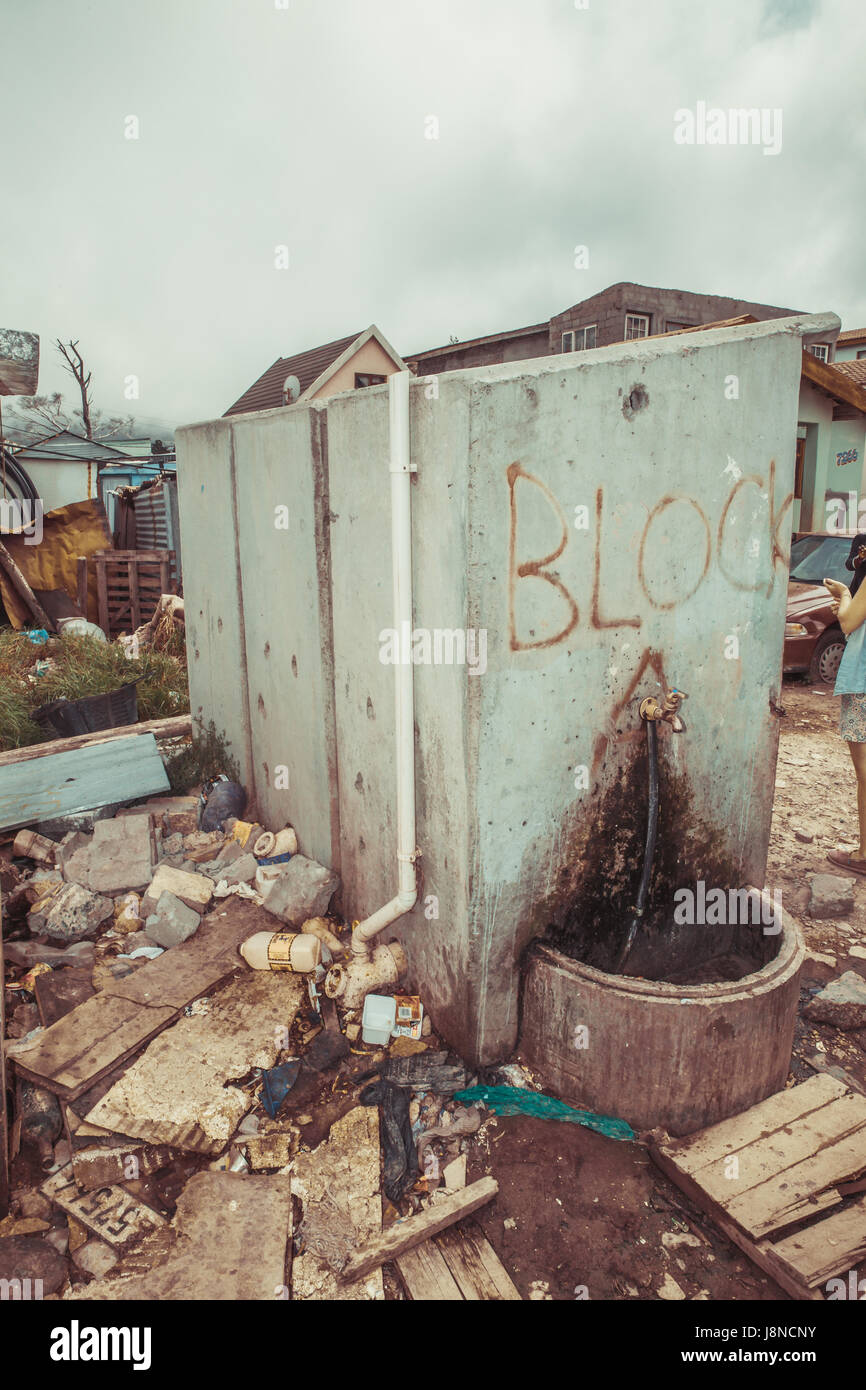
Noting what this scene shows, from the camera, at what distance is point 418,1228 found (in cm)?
264

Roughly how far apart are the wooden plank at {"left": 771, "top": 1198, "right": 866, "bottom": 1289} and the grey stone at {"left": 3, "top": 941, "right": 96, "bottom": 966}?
3276 millimetres

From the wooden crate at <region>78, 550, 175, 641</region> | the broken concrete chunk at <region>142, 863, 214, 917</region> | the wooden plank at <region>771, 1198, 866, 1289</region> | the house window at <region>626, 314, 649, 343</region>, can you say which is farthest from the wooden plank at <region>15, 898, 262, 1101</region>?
the house window at <region>626, 314, 649, 343</region>

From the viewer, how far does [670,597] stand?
3.35m

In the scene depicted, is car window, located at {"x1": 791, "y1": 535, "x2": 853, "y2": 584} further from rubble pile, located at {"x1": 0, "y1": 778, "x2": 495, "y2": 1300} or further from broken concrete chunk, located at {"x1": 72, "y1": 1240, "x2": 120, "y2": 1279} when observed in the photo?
broken concrete chunk, located at {"x1": 72, "y1": 1240, "x2": 120, "y2": 1279}

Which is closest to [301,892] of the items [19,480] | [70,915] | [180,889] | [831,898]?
[180,889]

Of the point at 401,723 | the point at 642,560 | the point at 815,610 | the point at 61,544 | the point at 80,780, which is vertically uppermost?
the point at 61,544

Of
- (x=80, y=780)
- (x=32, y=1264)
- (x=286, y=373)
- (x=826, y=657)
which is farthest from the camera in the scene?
(x=286, y=373)

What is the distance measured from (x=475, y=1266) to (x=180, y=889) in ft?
8.41

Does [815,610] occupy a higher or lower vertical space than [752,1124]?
higher

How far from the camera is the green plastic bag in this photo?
3.04m

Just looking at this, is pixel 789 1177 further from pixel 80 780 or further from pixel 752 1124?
pixel 80 780

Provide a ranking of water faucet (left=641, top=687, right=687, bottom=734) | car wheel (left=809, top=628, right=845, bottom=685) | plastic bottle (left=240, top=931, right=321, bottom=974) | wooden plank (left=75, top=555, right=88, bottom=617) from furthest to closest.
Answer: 1. wooden plank (left=75, top=555, right=88, bottom=617)
2. car wheel (left=809, top=628, right=845, bottom=685)
3. plastic bottle (left=240, top=931, right=321, bottom=974)
4. water faucet (left=641, top=687, right=687, bottom=734)
